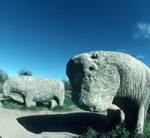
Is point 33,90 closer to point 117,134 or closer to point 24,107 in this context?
point 24,107

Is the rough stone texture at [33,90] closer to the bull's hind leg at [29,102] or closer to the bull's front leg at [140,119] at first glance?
the bull's hind leg at [29,102]

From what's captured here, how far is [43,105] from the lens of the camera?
67.3 feet

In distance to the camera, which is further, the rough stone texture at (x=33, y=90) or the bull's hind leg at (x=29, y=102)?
the rough stone texture at (x=33, y=90)

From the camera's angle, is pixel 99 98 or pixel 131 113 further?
pixel 131 113

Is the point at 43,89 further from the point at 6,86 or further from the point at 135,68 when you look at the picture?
the point at 135,68

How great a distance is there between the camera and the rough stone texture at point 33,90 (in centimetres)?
2016

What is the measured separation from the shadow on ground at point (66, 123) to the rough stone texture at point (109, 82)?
1.70 metres

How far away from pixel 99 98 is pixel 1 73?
136 ft

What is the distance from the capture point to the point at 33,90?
66.1 ft

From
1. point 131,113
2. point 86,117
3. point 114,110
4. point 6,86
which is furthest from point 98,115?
point 6,86

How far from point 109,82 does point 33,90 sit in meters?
9.95

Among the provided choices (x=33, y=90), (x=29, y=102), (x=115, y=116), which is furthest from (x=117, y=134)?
(x=33, y=90)

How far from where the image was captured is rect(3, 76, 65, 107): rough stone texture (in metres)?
20.2

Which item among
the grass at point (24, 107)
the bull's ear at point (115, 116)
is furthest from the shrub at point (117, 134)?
the grass at point (24, 107)
